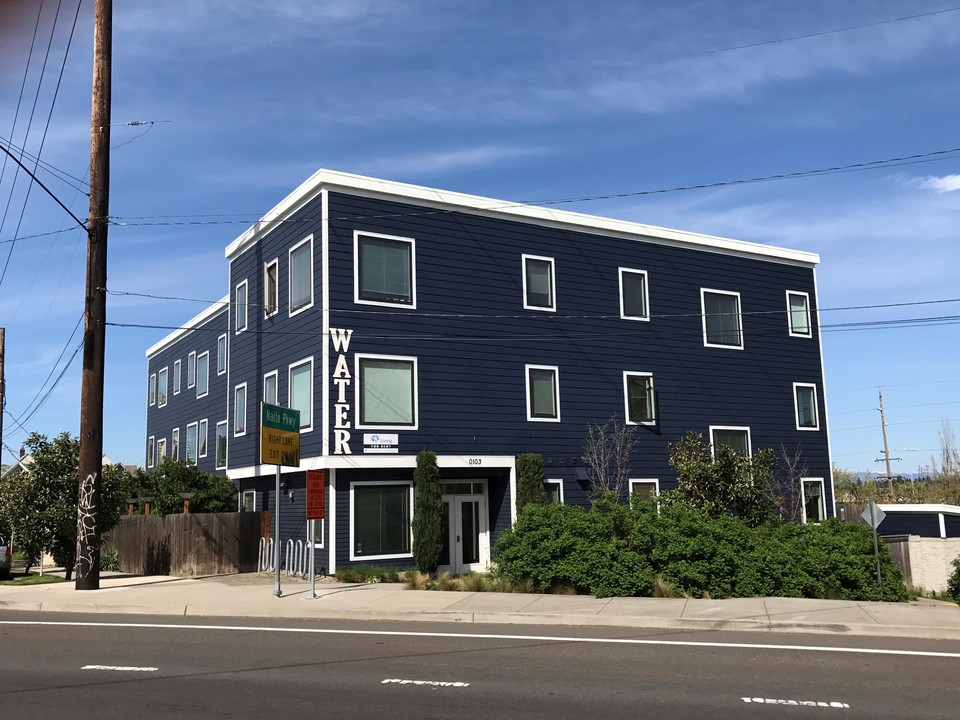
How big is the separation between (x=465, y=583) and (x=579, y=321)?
11.0 metres

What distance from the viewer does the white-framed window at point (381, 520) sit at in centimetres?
2331

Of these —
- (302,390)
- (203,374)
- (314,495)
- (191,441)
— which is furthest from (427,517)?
(191,441)

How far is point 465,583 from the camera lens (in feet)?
62.3

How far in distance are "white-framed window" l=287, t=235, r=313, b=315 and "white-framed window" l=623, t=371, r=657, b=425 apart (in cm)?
993

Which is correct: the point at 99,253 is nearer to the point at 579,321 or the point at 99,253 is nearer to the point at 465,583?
the point at 465,583

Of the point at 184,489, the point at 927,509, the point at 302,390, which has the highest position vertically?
the point at 302,390

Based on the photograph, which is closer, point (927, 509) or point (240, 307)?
point (240, 307)

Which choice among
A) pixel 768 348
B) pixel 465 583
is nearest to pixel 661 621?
pixel 465 583

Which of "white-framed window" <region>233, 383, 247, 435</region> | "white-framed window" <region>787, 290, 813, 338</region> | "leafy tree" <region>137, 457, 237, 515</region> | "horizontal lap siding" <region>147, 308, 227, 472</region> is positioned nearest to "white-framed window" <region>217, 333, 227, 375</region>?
"horizontal lap siding" <region>147, 308, 227, 472</region>

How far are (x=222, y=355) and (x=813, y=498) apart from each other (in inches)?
834

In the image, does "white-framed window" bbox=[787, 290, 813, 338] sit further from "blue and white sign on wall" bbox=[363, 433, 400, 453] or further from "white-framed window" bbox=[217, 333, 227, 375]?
"white-framed window" bbox=[217, 333, 227, 375]

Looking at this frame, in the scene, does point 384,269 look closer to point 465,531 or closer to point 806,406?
point 465,531

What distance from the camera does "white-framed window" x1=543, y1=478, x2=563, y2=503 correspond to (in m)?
26.4

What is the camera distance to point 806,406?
32406mm
